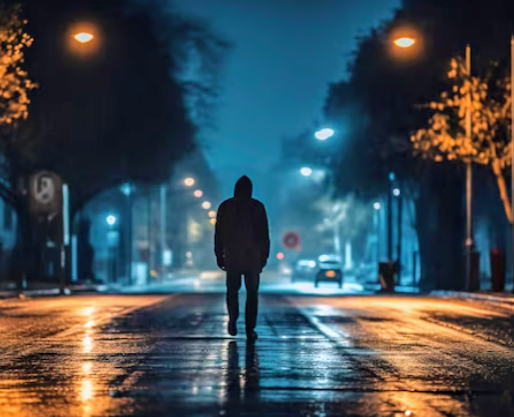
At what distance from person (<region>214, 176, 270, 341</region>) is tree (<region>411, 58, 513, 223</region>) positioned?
2400 cm

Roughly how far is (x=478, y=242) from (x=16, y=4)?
4366 centimetres

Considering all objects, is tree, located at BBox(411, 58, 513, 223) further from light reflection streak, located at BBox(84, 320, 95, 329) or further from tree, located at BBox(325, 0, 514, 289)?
light reflection streak, located at BBox(84, 320, 95, 329)

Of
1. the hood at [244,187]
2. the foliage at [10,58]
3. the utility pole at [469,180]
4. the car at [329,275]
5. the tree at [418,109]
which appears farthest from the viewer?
the car at [329,275]

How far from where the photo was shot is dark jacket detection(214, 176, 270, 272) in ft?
46.4

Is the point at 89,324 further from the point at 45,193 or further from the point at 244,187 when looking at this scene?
the point at 45,193

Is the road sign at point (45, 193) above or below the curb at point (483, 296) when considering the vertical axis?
above

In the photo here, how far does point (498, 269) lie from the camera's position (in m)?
38.3

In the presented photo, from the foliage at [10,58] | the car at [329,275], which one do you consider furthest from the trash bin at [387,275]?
the foliage at [10,58]

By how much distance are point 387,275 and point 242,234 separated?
34072 millimetres

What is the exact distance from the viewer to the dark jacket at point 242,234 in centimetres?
1414

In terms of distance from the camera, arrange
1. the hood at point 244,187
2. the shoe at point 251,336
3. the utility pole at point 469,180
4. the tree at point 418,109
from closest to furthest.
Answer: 1. the shoe at point 251,336
2. the hood at point 244,187
3. the utility pole at point 469,180
4. the tree at point 418,109

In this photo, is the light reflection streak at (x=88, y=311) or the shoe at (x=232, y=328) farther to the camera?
the light reflection streak at (x=88, y=311)

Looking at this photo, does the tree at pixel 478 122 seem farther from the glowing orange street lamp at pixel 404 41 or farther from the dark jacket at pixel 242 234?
the dark jacket at pixel 242 234

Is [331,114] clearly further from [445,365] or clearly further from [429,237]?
[445,365]
